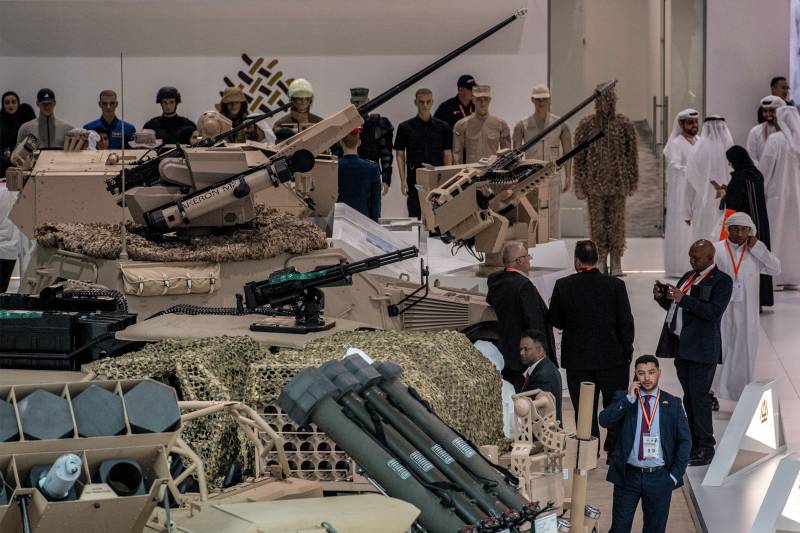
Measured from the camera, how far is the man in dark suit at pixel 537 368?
911cm

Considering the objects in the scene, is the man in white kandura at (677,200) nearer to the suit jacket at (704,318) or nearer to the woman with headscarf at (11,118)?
the suit jacket at (704,318)

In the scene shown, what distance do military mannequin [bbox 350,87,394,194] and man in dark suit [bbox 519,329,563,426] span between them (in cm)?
843

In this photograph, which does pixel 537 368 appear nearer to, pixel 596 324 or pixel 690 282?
pixel 596 324

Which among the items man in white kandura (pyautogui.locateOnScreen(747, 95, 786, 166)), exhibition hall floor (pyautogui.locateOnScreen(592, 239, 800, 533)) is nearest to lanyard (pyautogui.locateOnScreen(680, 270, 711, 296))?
exhibition hall floor (pyautogui.locateOnScreen(592, 239, 800, 533))

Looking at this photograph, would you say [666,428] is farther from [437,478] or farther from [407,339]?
[437,478]

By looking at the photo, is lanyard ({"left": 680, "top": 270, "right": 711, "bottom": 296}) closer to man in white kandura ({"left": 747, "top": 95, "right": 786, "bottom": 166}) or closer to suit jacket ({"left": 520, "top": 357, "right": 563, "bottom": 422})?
suit jacket ({"left": 520, "top": 357, "right": 563, "bottom": 422})

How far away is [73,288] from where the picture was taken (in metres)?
9.64

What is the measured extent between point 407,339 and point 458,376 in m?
0.44

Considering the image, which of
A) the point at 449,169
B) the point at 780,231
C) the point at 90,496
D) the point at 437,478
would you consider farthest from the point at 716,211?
the point at 90,496

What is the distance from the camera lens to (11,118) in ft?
61.3

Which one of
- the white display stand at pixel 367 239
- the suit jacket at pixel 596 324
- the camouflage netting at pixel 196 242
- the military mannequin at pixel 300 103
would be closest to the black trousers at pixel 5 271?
the military mannequin at pixel 300 103

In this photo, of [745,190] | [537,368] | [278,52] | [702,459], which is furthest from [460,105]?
[537,368]

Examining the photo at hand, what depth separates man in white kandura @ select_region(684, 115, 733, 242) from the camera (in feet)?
56.1

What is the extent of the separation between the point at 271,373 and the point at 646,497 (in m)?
2.70
